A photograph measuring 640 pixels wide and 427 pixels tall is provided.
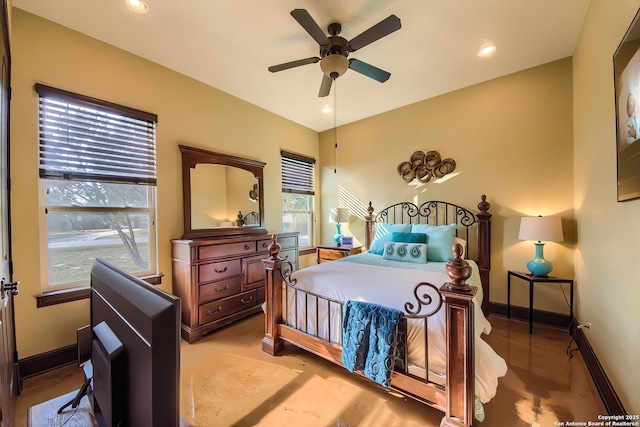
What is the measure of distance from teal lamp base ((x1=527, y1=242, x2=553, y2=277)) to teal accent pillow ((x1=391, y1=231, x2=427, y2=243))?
1.10m

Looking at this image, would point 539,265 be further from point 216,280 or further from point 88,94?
point 88,94

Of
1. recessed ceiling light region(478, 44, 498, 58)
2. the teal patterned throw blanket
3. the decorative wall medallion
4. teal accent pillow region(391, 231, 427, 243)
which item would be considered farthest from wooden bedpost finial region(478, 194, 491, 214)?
the teal patterned throw blanket

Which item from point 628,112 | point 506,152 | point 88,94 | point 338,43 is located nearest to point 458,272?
point 628,112

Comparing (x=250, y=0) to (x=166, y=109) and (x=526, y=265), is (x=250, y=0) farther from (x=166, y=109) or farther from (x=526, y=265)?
(x=526, y=265)

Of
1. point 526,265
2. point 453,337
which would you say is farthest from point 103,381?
point 526,265

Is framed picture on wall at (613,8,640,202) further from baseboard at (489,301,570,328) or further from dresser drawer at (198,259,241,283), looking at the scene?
dresser drawer at (198,259,241,283)

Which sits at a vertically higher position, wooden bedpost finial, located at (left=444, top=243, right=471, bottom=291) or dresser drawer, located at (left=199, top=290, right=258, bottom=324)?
wooden bedpost finial, located at (left=444, top=243, right=471, bottom=291)

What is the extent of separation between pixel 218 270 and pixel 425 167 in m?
3.05

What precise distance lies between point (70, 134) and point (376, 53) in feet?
9.53

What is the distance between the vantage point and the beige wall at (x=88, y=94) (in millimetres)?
2023

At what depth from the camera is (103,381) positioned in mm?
808

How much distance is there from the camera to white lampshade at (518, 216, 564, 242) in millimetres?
2623

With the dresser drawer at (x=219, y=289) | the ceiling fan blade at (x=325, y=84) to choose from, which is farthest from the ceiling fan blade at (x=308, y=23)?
the dresser drawer at (x=219, y=289)

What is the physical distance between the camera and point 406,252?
2963mm
